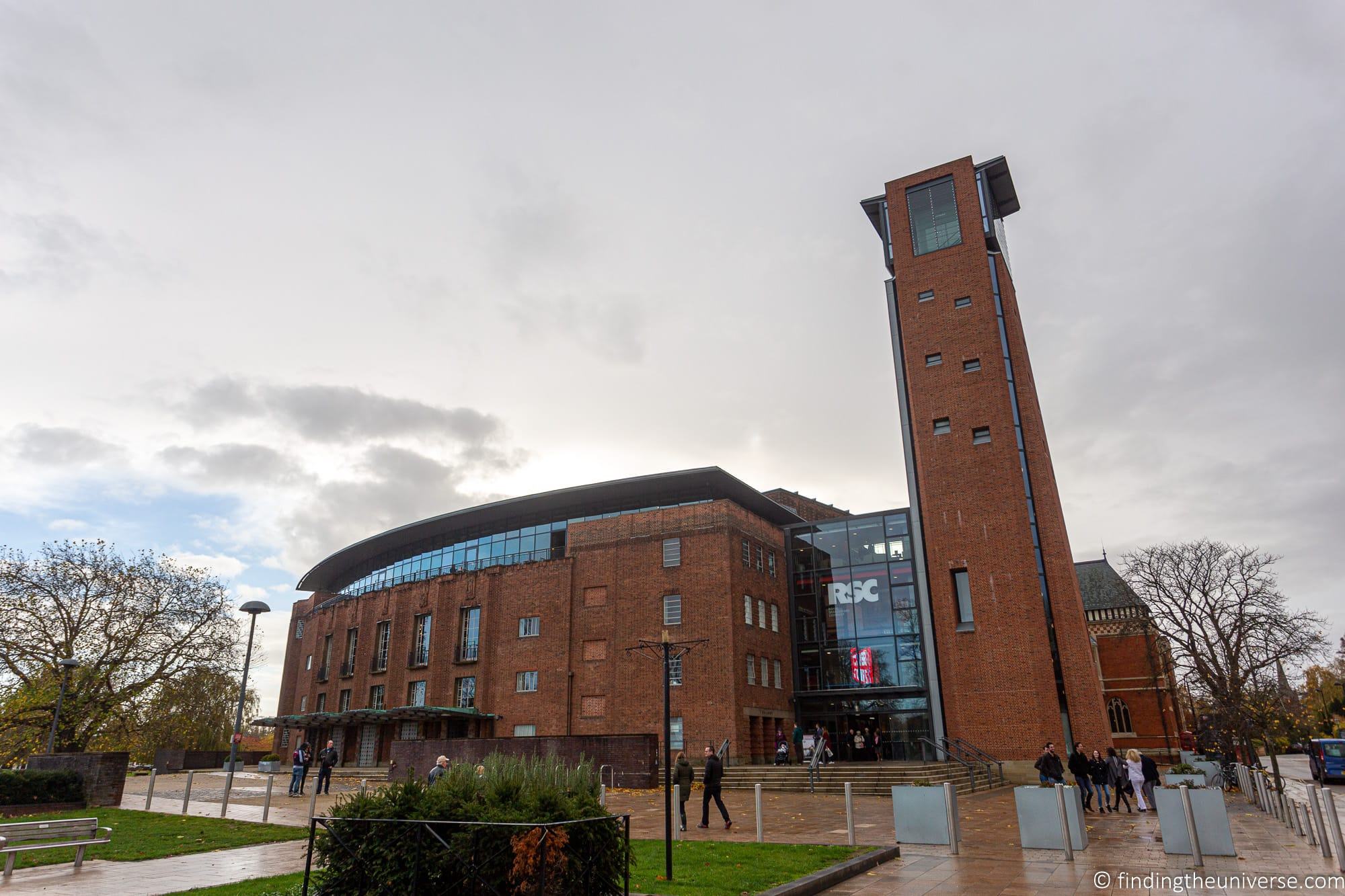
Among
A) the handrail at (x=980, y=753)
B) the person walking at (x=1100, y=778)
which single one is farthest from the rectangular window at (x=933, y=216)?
the person walking at (x=1100, y=778)

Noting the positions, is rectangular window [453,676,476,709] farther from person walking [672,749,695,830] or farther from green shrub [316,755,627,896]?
green shrub [316,755,627,896]

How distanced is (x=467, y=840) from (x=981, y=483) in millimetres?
27321

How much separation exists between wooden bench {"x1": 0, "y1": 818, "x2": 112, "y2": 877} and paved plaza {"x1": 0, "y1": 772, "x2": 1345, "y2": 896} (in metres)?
0.29

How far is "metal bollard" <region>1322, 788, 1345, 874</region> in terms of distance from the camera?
9.26 metres

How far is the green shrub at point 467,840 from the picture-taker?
6.35 metres

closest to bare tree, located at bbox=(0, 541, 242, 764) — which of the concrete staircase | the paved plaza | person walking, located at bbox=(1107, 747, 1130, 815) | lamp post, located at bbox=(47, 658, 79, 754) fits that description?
lamp post, located at bbox=(47, 658, 79, 754)

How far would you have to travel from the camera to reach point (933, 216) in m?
34.9

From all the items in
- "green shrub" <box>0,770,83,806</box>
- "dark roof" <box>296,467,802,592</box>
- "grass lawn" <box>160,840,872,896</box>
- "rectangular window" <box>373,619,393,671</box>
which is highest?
"dark roof" <box>296,467,802,592</box>

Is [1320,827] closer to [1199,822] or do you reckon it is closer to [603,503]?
[1199,822]

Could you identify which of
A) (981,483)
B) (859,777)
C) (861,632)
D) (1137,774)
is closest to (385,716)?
(861,632)

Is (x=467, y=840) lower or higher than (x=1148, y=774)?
higher

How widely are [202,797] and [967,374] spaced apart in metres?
30.9

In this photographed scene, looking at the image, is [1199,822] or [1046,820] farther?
[1046,820]

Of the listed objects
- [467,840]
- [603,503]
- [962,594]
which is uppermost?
[603,503]
